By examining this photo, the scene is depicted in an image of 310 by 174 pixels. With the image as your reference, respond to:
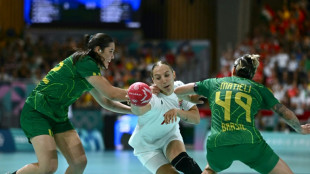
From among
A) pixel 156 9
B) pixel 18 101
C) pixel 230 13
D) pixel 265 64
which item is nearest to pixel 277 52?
pixel 265 64

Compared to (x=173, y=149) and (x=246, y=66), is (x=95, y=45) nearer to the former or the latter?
(x=173, y=149)

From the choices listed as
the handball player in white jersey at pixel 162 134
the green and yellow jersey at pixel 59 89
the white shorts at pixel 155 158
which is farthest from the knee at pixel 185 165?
the green and yellow jersey at pixel 59 89

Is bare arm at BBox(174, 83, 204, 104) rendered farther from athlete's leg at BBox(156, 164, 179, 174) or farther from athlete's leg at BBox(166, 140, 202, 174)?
athlete's leg at BBox(156, 164, 179, 174)

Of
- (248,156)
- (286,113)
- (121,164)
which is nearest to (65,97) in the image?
(248,156)

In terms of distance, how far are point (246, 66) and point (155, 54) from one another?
47.9 ft

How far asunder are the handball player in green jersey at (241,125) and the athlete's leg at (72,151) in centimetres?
144

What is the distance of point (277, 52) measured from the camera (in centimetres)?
1786

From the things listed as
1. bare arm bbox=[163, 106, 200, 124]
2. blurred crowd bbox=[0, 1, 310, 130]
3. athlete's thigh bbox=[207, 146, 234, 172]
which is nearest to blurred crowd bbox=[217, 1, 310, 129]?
blurred crowd bbox=[0, 1, 310, 130]

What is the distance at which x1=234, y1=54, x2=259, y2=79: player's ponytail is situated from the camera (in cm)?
549

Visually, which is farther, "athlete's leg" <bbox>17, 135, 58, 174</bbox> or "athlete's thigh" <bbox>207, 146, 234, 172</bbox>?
"athlete's leg" <bbox>17, 135, 58, 174</bbox>

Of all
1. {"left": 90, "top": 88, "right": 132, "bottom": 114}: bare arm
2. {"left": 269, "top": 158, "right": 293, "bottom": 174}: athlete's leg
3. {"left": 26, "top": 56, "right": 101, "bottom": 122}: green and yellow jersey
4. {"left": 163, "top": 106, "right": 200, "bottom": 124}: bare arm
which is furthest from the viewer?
{"left": 90, "top": 88, "right": 132, "bottom": 114}: bare arm

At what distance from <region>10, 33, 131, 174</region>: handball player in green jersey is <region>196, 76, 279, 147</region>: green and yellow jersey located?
1.09m

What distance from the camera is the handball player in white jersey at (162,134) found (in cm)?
584

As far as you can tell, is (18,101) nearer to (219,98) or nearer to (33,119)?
(33,119)
